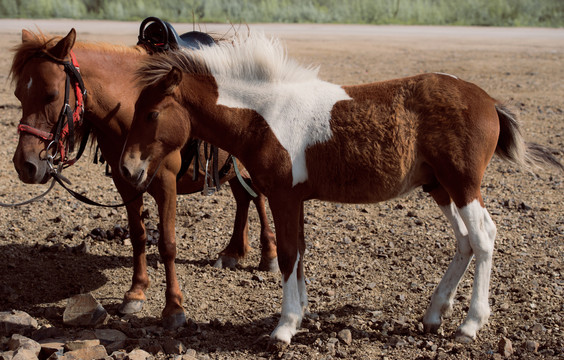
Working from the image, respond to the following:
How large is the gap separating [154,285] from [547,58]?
47.7 ft

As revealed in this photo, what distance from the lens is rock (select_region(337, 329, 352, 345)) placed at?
168 inches

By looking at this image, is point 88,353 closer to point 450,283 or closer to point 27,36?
point 27,36

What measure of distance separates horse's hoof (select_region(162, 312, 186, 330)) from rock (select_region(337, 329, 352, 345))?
117 centimetres

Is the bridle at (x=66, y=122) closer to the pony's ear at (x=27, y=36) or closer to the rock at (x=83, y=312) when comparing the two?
the pony's ear at (x=27, y=36)

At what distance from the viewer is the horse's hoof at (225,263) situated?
5727mm

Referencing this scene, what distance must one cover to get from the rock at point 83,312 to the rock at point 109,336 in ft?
0.65

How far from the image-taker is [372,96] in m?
4.15

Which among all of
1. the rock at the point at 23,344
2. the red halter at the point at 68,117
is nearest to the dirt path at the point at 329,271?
the rock at the point at 23,344

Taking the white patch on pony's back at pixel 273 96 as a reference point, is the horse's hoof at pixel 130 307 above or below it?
below

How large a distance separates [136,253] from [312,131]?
1955 mm

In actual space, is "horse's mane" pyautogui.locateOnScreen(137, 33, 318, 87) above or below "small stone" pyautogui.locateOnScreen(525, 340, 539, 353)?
above

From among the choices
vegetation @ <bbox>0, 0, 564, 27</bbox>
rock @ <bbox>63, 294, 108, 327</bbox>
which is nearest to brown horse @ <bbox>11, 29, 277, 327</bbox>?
rock @ <bbox>63, 294, 108, 327</bbox>

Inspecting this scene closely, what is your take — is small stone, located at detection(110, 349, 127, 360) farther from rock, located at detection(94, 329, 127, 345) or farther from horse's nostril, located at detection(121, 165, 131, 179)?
horse's nostril, located at detection(121, 165, 131, 179)

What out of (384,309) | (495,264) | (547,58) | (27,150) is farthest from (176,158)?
(547,58)
